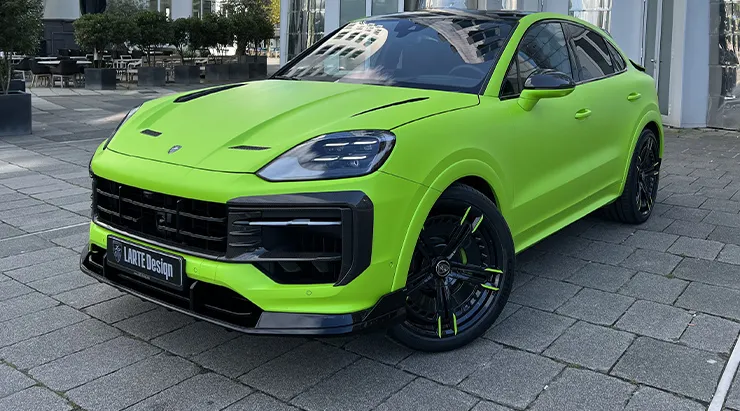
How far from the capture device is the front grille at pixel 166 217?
3078 millimetres

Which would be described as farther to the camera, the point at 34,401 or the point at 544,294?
the point at 544,294

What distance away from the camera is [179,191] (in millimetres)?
3127

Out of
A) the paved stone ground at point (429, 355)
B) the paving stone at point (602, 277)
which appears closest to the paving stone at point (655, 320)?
the paved stone ground at point (429, 355)

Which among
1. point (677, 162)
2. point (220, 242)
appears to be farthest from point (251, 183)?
point (677, 162)

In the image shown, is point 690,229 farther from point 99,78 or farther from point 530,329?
point 99,78

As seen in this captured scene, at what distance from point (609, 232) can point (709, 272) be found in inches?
40.8

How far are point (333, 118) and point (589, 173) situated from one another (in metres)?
2.19

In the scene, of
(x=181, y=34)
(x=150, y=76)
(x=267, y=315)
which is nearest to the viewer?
(x=267, y=315)

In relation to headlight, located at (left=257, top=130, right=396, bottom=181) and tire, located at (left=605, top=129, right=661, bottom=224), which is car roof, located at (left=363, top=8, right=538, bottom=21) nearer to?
tire, located at (left=605, top=129, right=661, bottom=224)

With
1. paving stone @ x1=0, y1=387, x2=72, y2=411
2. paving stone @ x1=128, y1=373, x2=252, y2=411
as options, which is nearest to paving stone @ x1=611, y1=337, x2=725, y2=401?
paving stone @ x1=128, y1=373, x2=252, y2=411

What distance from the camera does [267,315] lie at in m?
3.00

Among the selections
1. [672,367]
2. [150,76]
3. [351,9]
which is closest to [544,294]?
[672,367]

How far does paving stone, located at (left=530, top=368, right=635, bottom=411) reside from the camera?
3090mm

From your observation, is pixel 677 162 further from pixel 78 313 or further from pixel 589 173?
pixel 78 313
